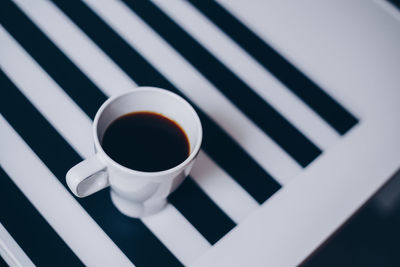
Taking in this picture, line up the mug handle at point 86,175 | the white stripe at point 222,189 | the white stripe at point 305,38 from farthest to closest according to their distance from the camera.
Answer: the white stripe at point 305,38 < the white stripe at point 222,189 < the mug handle at point 86,175

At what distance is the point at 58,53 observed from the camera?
0.65m

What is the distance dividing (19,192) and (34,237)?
2.4 inches

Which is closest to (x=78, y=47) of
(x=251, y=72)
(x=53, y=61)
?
(x=53, y=61)

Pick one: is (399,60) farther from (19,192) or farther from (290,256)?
(19,192)

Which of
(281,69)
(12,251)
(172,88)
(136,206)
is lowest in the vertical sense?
(12,251)

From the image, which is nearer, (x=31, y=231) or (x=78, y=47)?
(x=31, y=231)

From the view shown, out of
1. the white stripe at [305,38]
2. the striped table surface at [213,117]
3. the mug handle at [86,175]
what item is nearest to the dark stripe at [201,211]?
the striped table surface at [213,117]

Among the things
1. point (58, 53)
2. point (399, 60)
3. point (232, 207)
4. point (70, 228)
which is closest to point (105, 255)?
point (70, 228)

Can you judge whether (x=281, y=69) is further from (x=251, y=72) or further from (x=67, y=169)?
(x=67, y=169)

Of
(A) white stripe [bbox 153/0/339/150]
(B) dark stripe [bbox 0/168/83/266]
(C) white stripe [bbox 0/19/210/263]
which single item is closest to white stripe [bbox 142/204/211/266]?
(C) white stripe [bbox 0/19/210/263]

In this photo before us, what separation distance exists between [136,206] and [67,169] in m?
0.11

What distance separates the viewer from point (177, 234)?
1.83 ft

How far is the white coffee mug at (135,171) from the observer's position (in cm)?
47

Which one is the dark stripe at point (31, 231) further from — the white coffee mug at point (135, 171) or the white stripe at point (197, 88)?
the white stripe at point (197, 88)
